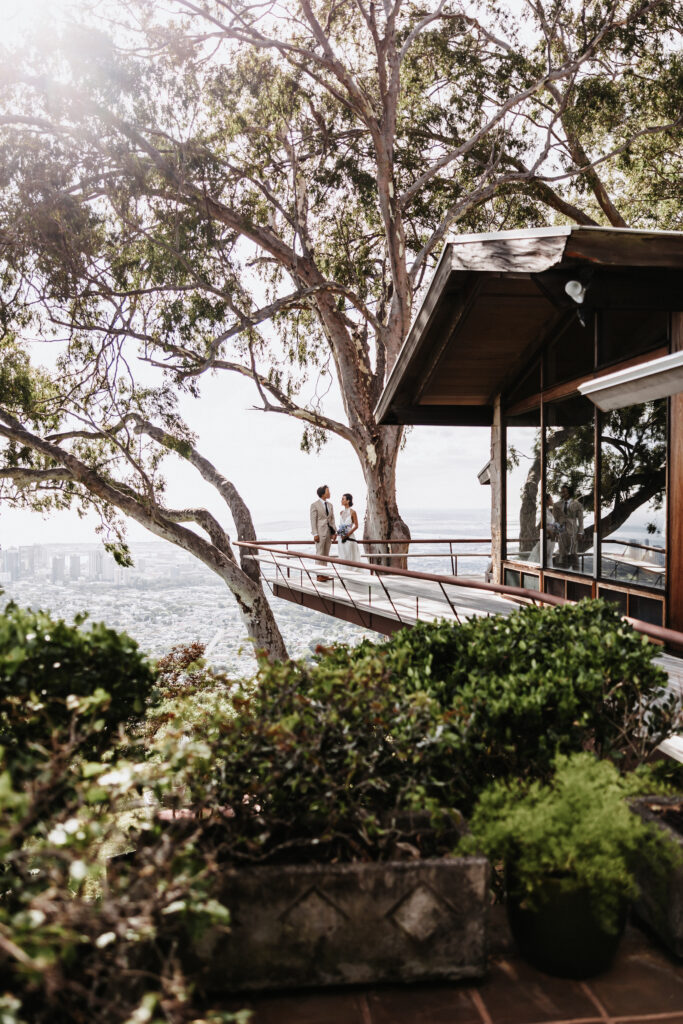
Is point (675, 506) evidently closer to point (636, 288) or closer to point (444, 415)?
point (636, 288)

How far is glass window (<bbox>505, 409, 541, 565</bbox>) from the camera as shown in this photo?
9469 millimetres

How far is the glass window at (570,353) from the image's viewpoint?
26.2 ft

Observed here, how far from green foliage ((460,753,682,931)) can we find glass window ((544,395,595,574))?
5343 mm

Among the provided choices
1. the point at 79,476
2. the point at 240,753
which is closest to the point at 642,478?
the point at 240,753

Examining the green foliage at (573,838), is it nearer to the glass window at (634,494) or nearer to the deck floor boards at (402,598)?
the deck floor boards at (402,598)

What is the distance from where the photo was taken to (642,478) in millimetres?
6852

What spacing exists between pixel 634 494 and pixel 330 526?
294 inches

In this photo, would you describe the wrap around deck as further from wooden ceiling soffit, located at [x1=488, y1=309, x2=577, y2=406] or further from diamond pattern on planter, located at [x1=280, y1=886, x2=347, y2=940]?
wooden ceiling soffit, located at [x1=488, y1=309, x2=577, y2=406]

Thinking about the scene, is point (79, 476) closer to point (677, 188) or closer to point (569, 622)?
point (569, 622)

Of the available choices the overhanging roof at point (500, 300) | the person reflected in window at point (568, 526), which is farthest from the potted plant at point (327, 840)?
the person reflected in window at point (568, 526)

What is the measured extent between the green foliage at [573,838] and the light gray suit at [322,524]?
11.0 metres

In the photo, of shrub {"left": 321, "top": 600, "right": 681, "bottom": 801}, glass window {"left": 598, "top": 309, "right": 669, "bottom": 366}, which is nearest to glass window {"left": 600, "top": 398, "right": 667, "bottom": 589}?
glass window {"left": 598, "top": 309, "right": 669, "bottom": 366}

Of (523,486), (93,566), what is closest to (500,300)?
(523,486)

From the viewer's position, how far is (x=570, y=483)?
27.6 feet
